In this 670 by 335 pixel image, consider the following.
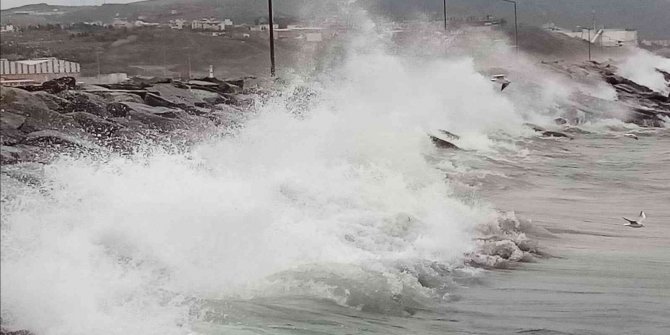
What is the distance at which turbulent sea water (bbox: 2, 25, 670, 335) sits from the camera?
280 cm

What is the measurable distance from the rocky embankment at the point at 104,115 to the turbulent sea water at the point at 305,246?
372mm

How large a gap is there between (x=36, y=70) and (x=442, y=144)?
14.3 ft

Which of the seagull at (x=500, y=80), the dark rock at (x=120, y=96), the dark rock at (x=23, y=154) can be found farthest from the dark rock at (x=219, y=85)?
the seagull at (x=500, y=80)

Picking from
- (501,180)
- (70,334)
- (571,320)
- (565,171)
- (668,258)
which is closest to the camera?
(70,334)

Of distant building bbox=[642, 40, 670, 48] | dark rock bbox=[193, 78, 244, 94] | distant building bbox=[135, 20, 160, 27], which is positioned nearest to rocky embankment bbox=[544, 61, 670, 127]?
distant building bbox=[642, 40, 670, 48]

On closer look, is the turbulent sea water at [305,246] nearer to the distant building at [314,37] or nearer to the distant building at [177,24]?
the distant building at [177,24]

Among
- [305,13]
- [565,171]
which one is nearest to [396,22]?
[305,13]

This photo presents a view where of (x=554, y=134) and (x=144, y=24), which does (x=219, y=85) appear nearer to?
(x=144, y=24)

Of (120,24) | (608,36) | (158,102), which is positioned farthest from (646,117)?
(608,36)

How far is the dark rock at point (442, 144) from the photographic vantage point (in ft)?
30.2

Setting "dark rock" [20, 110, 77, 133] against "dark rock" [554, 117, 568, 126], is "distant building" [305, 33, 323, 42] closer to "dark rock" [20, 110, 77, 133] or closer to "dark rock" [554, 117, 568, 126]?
"dark rock" [554, 117, 568, 126]

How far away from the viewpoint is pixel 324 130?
7516mm

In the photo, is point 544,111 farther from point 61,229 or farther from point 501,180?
point 61,229

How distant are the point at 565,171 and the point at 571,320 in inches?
202
